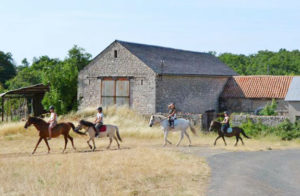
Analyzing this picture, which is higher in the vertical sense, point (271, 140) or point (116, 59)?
point (116, 59)

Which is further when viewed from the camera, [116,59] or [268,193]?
[116,59]

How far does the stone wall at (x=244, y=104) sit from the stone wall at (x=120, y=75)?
8441 mm

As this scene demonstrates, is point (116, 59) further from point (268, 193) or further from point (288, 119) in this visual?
point (268, 193)

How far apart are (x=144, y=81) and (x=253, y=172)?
18923 millimetres

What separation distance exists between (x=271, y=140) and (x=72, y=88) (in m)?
16.5

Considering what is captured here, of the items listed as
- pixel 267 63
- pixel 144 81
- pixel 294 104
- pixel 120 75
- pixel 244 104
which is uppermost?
pixel 267 63

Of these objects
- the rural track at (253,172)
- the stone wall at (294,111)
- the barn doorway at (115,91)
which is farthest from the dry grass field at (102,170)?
the barn doorway at (115,91)

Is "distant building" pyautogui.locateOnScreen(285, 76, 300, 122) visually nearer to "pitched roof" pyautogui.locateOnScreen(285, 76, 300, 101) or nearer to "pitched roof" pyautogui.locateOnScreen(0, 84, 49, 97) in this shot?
"pitched roof" pyautogui.locateOnScreen(285, 76, 300, 101)

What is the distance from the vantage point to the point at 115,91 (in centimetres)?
3422

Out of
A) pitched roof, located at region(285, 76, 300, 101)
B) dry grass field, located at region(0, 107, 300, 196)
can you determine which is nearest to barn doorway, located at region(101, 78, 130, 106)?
dry grass field, located at region(0, 107, 300, 196)

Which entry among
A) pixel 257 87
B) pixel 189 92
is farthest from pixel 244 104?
pixel 189 92

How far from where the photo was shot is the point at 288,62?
70.3 m

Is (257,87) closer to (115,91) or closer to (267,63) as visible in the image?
(115,91)

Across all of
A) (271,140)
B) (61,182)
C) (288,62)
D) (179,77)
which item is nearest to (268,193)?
(61,182)
